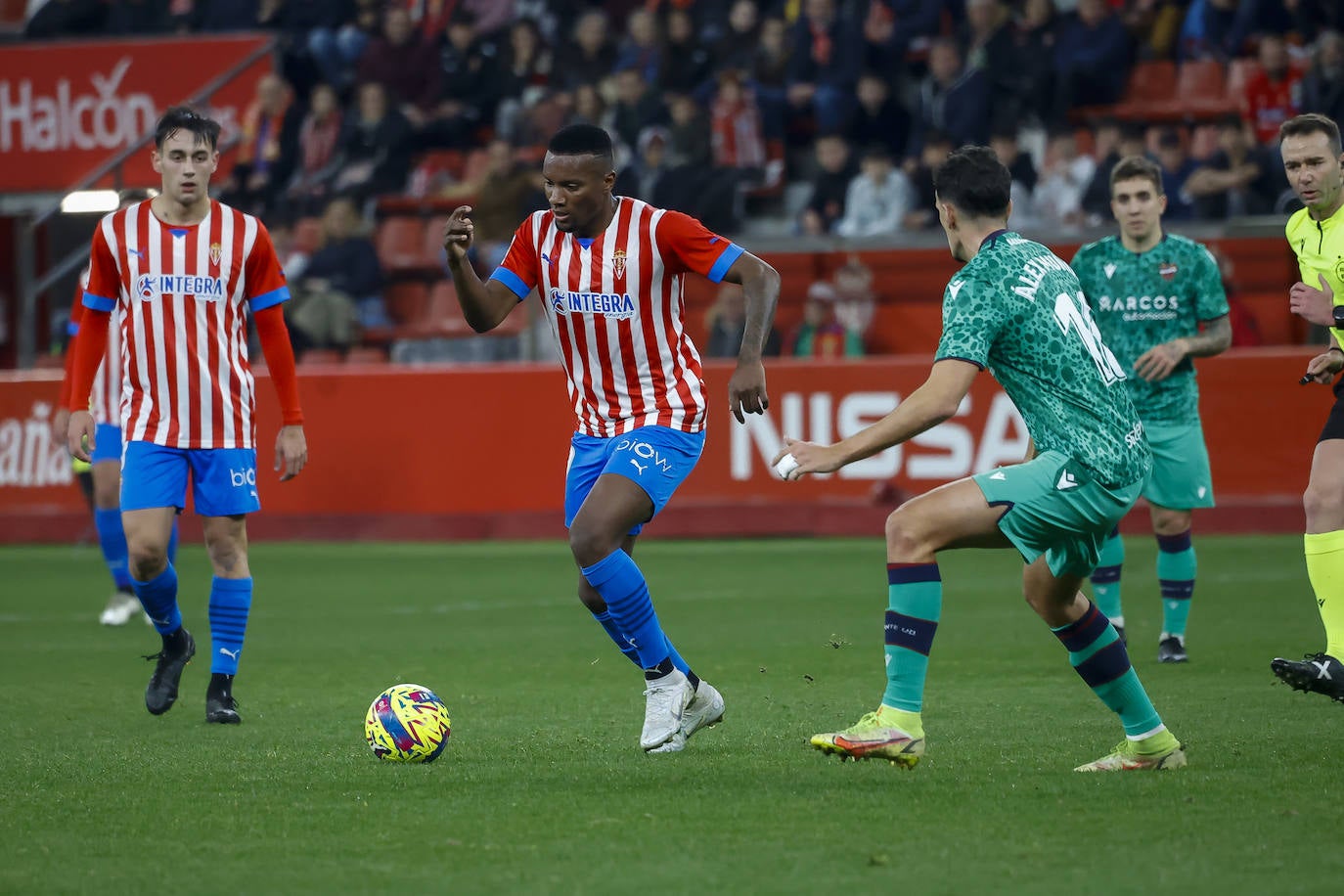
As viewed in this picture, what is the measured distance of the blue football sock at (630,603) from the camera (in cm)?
646

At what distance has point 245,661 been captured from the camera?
9414 mm

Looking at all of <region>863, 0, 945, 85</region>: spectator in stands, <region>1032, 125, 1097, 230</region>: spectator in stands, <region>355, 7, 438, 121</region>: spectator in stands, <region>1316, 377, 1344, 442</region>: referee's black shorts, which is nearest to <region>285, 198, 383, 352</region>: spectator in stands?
<region>355, 7, 438, 121</region>: spectator in stands

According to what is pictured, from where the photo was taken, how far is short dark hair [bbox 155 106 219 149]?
743cm

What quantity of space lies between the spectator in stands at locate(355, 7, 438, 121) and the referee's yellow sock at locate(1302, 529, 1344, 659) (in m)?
16.4

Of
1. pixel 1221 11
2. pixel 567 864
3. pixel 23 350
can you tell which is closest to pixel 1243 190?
pixel 1221 11

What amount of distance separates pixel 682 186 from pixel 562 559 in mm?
5460

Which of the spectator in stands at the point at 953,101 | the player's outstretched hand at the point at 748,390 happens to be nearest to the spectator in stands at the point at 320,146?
the spectator in stands at the point at 953,101

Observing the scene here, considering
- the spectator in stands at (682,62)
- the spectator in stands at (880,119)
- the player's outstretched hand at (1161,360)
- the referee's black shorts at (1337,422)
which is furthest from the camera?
the spectator in stands at (682,62)

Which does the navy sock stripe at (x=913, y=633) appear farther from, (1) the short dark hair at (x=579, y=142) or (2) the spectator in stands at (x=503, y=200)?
(2) the spectator in stands at (x=503, y=200)

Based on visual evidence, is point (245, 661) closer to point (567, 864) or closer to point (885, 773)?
point (885, 773)

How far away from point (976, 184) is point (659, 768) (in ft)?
7.12

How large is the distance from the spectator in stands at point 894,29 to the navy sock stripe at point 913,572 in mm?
14834

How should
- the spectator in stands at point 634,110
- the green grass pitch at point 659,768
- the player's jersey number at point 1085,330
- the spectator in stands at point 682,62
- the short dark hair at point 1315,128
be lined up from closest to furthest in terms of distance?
the green grass pitch at point 659,768
the player's jersey number at point 1085,330
the short dark hair at point 1315,128
the spectator in stands at point 634,110
the spectator in stands at point 682,62

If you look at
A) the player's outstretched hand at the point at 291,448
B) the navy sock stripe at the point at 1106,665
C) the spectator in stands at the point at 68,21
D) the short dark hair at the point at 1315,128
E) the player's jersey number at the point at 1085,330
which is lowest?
the navy sock stripe at the point at 1106,665
